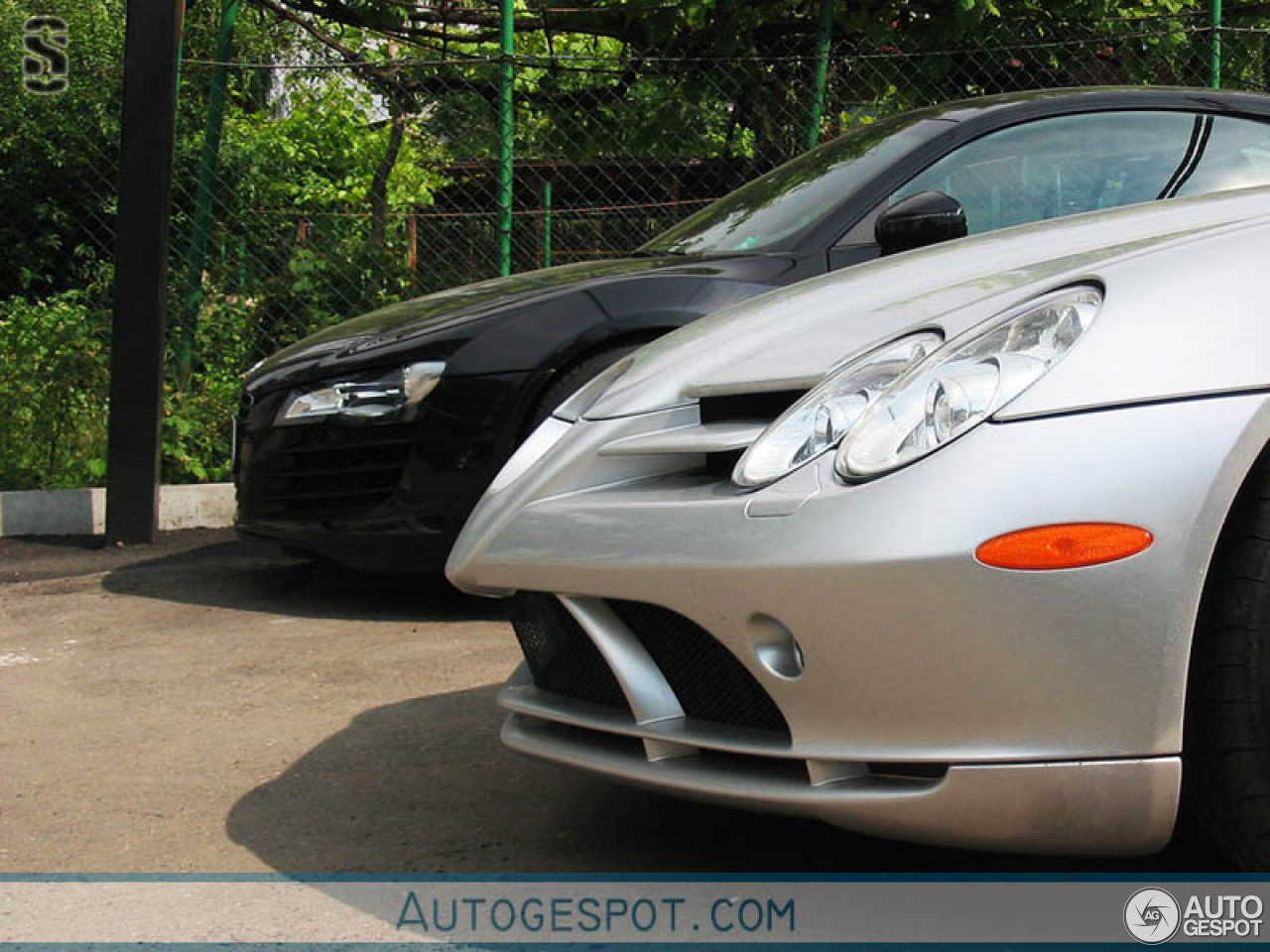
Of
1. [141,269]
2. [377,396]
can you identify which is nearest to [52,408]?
[141,269]

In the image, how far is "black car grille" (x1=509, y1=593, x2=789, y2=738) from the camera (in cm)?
235

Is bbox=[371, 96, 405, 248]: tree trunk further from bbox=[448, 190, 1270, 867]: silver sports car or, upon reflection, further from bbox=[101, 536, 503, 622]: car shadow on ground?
bbox=[448, 190, 1270, 867]: silver sports car

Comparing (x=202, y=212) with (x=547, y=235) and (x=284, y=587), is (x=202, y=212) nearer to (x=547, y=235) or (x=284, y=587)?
(x=547, y=235)

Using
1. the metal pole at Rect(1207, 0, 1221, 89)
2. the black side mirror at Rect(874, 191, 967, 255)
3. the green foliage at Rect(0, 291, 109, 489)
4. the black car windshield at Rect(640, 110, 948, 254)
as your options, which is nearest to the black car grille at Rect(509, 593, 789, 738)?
the black side mirror at Rect(874, 191, 967, 255)

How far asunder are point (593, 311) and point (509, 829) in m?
2.24

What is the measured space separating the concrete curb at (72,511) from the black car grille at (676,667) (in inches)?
178

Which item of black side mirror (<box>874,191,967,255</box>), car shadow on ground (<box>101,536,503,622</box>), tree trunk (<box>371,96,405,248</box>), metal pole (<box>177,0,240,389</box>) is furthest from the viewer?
tree trunk (<box>371,96,405,248</box>)

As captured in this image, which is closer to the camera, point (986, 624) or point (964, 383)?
point (986, 624)

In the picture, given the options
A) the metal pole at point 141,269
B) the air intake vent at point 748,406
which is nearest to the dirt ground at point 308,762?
the air intake vent at point 748,406

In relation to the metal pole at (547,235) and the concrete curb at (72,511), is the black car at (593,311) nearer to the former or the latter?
the concrete curb at (72,511)

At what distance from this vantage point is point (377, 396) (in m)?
4.88

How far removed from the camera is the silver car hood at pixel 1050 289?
2.17m

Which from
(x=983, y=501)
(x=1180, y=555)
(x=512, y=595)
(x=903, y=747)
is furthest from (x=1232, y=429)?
(x=512, y=595)

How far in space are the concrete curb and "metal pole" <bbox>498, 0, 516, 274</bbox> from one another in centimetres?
160
